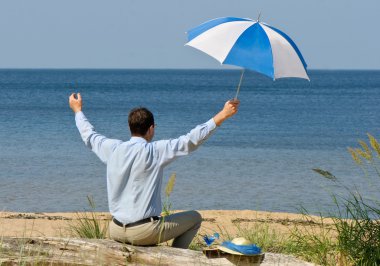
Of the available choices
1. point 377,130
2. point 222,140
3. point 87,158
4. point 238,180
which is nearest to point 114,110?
point 377,130

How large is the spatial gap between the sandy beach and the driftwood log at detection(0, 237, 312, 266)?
434 centimetres

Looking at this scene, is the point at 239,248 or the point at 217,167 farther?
the point at 217,167

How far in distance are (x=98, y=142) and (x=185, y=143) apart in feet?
2.43

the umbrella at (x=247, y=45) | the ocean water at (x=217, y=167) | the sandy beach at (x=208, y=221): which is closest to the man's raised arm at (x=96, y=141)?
the umbrella at (x=247, y=45)

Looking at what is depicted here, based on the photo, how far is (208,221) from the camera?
1188cm

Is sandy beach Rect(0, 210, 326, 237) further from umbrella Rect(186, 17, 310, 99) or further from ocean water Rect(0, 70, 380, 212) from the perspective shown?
umbrella Rect(186, 17, 310, 99)

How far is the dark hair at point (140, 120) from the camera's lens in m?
6.15

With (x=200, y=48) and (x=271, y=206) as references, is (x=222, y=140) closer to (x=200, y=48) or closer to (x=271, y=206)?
(x=271, y=206)

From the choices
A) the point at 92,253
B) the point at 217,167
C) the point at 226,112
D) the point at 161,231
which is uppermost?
the point at 226,112

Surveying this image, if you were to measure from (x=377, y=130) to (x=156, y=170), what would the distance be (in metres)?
31.6

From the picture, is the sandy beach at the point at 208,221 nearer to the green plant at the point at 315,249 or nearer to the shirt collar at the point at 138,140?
the green plant at the point at 315,249

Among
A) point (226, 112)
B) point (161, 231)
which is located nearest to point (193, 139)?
point (226, 112)

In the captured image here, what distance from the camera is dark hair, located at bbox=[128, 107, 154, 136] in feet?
20.2

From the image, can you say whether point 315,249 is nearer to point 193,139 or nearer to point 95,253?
point 193,139
